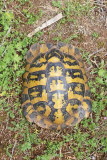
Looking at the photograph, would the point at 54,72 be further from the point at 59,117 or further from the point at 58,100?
the point at 59,117

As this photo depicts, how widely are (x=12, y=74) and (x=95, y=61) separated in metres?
1.81

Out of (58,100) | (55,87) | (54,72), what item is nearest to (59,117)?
(58,100)

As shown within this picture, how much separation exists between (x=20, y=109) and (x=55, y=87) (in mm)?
1102

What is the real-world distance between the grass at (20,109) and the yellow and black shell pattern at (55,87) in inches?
11.0

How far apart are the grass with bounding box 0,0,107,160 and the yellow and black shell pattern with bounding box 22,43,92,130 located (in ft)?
0.91

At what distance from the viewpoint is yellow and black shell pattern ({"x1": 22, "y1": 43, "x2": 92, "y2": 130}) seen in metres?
5.15

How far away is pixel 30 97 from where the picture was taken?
217 inches

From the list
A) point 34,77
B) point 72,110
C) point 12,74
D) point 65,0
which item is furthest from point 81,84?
point 65,0

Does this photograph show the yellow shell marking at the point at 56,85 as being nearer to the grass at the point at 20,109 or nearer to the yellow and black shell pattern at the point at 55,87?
the yellow and black shell pattern at the point at 55,87

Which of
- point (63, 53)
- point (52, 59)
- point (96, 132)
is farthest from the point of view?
point (96, 132)

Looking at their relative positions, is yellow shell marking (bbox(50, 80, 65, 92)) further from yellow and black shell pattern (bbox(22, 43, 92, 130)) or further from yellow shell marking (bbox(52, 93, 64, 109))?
yellow shell marking (bbox(52, 93, 64, 109))

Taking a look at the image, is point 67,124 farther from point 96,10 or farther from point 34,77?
point 96,10

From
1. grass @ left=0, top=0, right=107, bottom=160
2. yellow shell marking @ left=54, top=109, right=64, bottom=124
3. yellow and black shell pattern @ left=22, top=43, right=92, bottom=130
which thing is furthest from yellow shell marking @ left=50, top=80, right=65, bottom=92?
grass @ left=0, top=0, right=107, bottom=160

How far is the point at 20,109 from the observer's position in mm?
5793
